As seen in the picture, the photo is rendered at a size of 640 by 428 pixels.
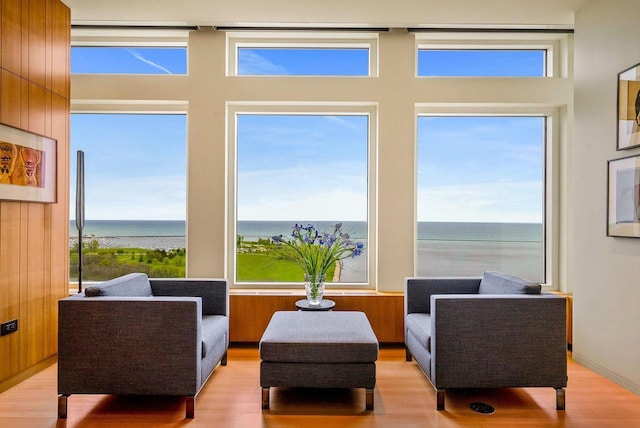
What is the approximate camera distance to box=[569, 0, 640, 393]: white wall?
2.62m

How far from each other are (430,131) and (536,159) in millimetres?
1084

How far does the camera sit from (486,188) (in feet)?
13.0

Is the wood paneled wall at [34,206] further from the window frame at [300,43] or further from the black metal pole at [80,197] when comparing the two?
the window frame at [300,43]

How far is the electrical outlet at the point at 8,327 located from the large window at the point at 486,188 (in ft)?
10.9

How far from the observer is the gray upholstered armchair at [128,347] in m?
2.21

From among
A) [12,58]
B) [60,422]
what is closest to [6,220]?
[12,58]

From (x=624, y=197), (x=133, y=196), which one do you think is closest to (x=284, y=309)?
(x=133, y=196)

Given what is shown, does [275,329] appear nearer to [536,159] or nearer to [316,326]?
[316,326]

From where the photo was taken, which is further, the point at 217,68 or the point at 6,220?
the point at 217,68

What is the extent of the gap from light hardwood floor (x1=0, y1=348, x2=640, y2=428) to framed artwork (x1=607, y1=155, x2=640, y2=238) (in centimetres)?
108

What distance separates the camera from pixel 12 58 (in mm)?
2600

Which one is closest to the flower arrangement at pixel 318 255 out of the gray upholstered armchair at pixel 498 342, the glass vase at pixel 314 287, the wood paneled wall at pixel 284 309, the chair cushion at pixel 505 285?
the glass vase at pixel 314 287

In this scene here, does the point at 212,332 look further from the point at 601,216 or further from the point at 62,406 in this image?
the point at 601,216

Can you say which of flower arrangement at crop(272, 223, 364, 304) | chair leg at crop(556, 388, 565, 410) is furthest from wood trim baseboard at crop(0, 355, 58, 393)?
chair leg at crop(556, 388, 565, 410)
